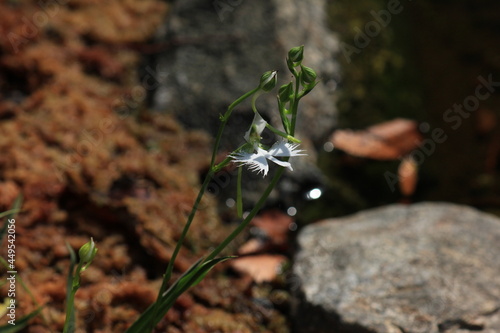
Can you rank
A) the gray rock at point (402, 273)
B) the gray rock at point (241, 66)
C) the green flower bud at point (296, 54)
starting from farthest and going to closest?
the gray rock at point (241, 66) → the gray rock at point (402, 273) → the green flower bud at point (296, 54)

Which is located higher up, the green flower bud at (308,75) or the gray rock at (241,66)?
Result: the gray rock at (241,66)

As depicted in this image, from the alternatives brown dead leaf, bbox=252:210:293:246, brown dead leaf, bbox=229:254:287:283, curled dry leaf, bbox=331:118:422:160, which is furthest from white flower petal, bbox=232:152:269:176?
curled dry leaf, bbox=331:118:422:160

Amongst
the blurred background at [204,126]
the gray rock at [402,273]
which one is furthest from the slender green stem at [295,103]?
the blurred background at [204,126]

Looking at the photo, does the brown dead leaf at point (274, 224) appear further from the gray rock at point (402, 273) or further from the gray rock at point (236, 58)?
the gray rock at point (236, 58)

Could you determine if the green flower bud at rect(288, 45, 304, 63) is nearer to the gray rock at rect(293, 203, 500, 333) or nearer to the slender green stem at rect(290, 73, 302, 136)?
the slender green stem at rect(290, 73, 302, 136)

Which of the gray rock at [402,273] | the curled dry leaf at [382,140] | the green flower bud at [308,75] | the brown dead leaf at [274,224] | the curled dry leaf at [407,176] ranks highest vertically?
the curled dry leaf at [382,140]

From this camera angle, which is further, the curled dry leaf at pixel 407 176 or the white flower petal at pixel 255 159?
the curled dry leaf at pixel 407 176

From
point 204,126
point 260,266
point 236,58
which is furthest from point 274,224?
point 236,58

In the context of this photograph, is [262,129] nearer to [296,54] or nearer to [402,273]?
[296,54]
